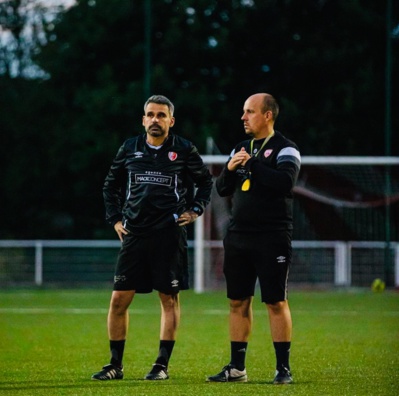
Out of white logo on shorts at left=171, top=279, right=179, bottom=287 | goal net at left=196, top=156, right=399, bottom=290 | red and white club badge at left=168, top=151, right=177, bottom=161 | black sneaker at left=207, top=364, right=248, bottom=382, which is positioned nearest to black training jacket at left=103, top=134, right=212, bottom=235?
red and white club badge at left=168, top=151, right=177, bottom=161

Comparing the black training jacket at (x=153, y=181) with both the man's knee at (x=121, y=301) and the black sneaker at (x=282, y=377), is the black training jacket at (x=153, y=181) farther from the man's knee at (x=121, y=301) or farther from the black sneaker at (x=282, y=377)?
the black sneaker at (x=282, y=377)

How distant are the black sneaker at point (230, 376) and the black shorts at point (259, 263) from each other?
0.46 meters

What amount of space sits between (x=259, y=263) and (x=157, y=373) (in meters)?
0.97

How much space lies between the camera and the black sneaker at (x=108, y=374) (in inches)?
309

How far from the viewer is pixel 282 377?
761cm

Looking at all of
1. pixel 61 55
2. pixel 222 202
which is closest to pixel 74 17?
pixel 61 55

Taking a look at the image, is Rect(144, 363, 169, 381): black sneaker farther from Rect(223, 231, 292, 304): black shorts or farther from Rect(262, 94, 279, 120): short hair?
Rect(262, 94, 279, 120): short hair

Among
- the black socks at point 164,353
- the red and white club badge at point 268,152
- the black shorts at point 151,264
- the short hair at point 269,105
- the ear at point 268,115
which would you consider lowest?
the black socks at point 164,353

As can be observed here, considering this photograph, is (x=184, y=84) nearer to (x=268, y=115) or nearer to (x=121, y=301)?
(x=121, y=301)

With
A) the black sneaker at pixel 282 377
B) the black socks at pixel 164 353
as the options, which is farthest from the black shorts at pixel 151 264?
the black sneaker at pixel 282 377

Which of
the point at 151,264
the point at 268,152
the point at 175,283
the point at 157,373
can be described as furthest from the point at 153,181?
the point at 157,373

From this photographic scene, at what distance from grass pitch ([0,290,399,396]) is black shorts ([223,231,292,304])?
570 mm

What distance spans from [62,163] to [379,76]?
7.58 meters

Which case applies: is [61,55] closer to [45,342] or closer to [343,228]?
[343,228]
